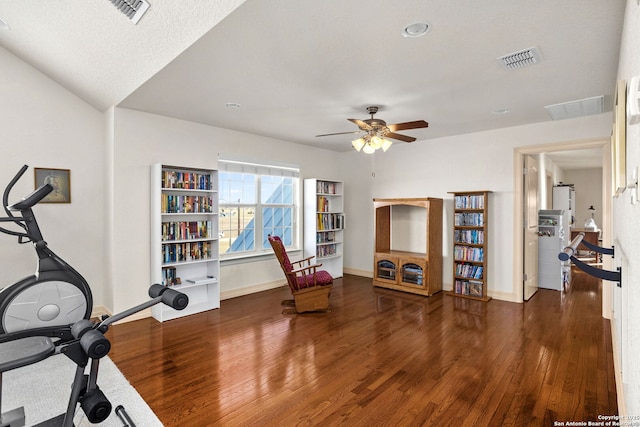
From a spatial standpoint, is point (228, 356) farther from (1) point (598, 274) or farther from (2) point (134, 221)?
(1) point (598, 274)

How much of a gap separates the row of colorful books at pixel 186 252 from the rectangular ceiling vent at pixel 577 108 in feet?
15.3

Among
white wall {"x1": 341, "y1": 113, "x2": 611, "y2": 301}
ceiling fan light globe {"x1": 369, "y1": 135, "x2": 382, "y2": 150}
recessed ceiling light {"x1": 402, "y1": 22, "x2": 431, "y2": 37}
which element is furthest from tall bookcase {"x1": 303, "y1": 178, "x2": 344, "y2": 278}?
recessed ceiling light {"x1": 402, "y1": 22, "x2": 431, "y2": 37}

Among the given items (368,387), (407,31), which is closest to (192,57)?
(407,31)

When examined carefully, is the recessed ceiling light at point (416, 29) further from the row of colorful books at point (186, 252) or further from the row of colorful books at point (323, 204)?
the row of colorful books at point (323, 204)

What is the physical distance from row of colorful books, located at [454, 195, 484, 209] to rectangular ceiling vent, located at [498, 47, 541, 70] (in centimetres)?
248

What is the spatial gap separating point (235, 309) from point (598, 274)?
4003 millimetres

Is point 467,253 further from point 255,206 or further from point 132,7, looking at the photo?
point 132,7

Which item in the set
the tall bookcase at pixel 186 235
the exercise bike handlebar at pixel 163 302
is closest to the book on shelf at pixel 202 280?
the tall bookcase at pixel 186 235

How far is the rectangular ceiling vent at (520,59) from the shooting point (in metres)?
2.56

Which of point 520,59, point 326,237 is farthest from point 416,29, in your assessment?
point 326,237

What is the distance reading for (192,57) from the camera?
2.64 m

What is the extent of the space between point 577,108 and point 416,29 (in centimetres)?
283

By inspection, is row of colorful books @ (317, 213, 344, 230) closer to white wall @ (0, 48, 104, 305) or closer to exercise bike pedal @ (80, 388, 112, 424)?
white wall @ (0, 48, 104, 305)

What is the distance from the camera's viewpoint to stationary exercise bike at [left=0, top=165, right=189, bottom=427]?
1682mm
